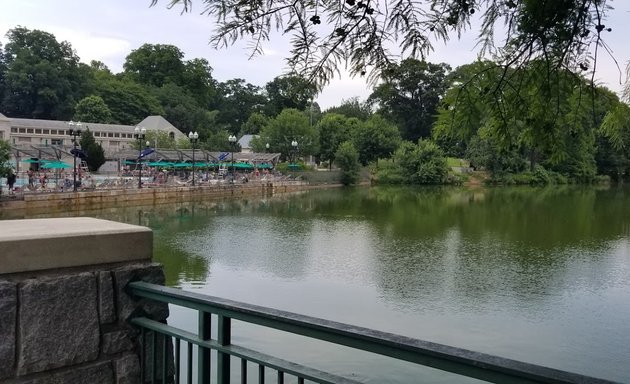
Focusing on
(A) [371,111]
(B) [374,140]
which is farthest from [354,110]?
(B) [374,140]

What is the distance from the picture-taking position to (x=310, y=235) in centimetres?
2047

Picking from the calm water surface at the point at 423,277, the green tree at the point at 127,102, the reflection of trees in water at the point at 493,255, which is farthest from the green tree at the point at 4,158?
the green tree at the point at 127,102

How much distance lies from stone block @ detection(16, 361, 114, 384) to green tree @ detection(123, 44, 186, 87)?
289 feet

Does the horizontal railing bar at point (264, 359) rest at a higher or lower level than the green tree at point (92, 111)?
lower

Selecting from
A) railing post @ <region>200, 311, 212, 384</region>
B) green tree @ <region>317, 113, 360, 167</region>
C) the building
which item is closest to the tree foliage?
railing post @ <region>200, 311, 212, 384</region>

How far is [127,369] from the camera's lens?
2492 mm

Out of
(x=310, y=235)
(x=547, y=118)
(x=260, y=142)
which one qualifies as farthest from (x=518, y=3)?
(x=260, y=142)

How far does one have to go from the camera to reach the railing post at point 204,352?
2070 millimetres

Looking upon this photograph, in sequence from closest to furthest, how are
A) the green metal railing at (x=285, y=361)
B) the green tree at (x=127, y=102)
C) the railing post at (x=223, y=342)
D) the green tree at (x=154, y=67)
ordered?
1. the green metal railing at (x=285, y=361)
2. the railing post at (x=223, y=342)
3. the green tree at (x=127, y=102)
4. the green tree at (x=154, y=67)

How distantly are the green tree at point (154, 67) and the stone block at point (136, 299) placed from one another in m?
88.0

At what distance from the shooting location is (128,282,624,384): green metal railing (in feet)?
4.50

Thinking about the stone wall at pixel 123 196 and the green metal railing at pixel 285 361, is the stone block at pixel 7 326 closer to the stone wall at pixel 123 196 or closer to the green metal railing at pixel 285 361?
the green metal railing at pixel 285 361

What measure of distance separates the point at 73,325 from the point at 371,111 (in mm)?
83356

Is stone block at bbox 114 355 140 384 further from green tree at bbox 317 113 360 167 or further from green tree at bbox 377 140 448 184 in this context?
green tree at bbox 317 113 360 167
